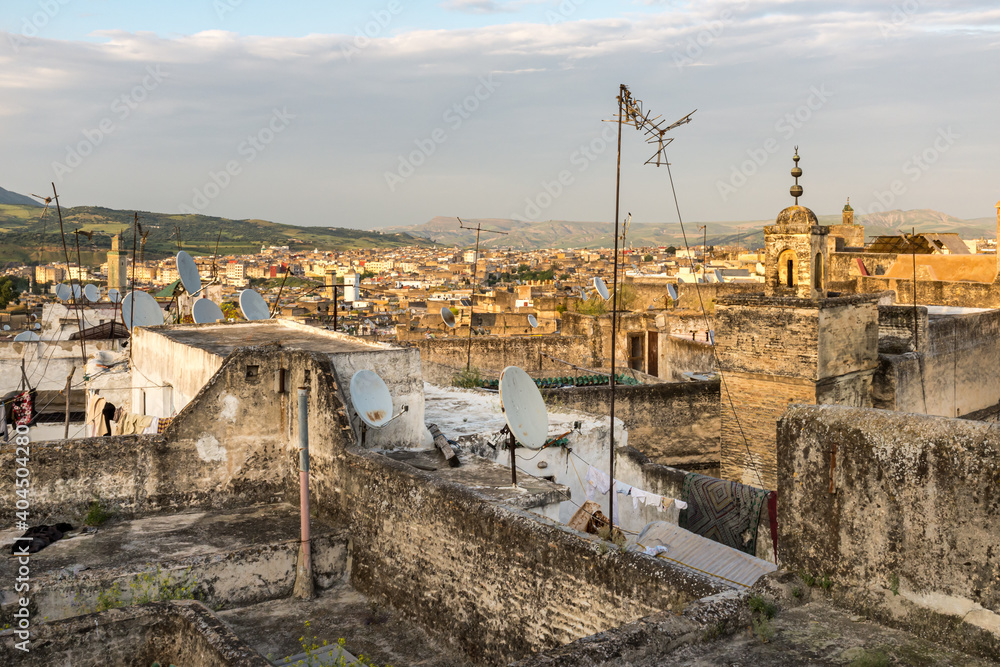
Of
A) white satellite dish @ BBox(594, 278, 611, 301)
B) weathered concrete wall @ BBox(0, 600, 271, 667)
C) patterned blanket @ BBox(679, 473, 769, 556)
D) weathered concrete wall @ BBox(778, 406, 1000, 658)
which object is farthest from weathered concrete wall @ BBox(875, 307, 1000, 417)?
weathered concrete wall @ BBox(0, 600, 271, 667)

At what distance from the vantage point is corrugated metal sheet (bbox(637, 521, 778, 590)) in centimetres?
727

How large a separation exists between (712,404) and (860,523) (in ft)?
40.8

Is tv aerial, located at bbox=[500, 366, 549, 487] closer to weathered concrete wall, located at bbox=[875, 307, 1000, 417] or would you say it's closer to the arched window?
the arched window

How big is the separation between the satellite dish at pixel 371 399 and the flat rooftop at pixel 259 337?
37.6 inches

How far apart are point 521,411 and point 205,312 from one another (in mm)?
8357

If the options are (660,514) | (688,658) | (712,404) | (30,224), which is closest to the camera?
(688,658)

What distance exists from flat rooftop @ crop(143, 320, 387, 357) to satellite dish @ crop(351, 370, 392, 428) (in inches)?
37.6

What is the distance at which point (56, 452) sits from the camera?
9250 mm

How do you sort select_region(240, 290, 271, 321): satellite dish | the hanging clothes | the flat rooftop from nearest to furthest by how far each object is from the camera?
the flat rooftop → the hanging clothes → select_region(240, 290, 271, 321): satellite dish

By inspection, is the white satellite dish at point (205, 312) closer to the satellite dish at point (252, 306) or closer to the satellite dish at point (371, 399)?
the satellite dish at point (252, 306)

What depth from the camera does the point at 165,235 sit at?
97500 millimetres

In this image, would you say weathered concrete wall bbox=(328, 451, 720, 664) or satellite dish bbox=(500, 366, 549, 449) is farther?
satellite dish bbox=(500, 366, 549, 449)

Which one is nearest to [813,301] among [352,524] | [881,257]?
[352,524]

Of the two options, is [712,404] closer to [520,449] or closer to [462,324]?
[520,449]
